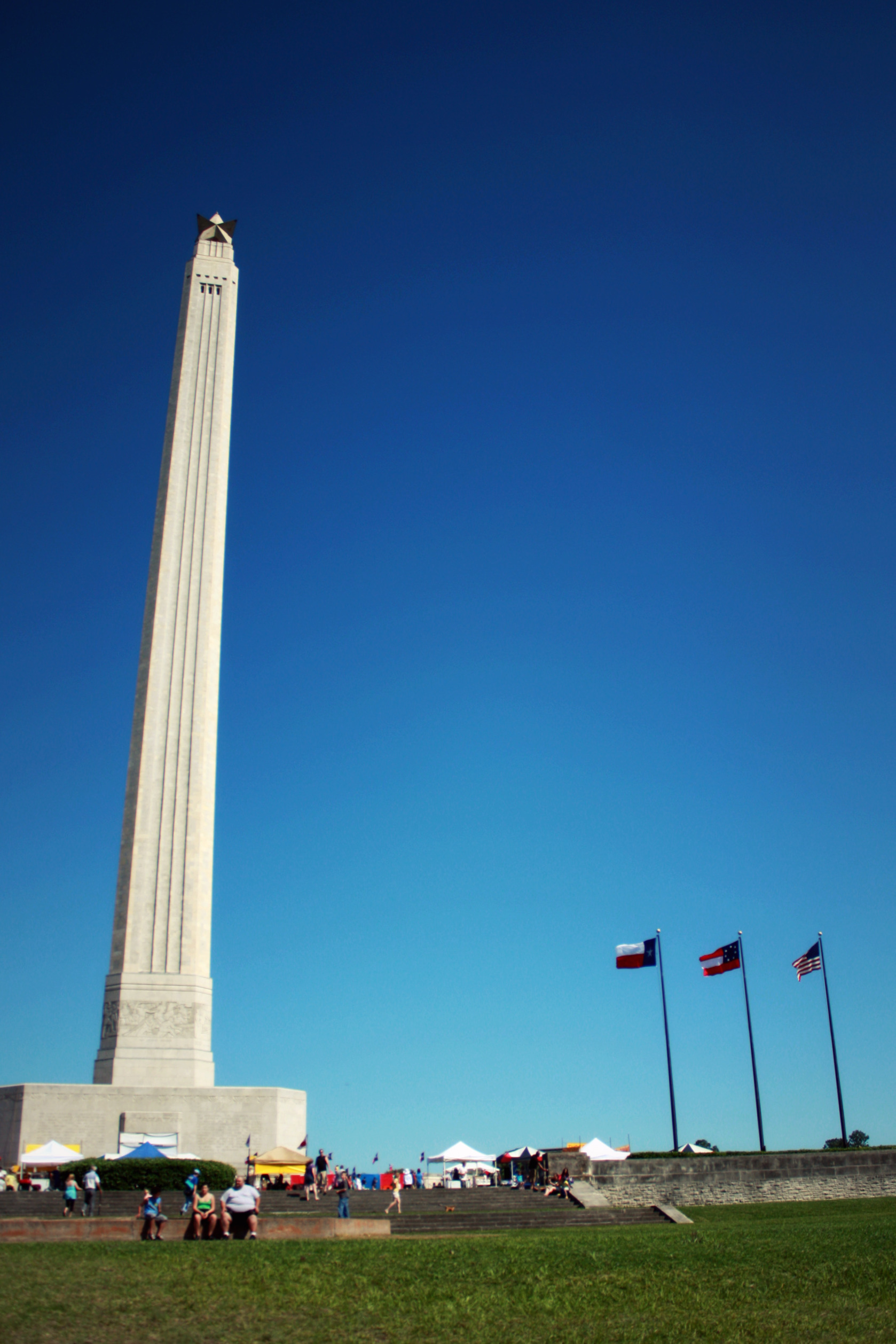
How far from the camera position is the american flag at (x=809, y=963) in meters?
37.5

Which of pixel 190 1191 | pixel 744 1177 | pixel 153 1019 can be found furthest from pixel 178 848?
pixel 744 1177

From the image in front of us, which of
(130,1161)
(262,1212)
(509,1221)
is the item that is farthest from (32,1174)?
(509,1221)

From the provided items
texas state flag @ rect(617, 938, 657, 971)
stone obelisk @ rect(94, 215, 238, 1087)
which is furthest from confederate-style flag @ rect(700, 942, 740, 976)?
stone obelisk @ rect(94, 215, 238, 1087)

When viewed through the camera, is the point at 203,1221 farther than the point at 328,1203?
No

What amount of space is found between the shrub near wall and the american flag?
1955cm

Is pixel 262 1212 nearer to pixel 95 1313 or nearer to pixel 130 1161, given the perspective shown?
pixel 130 1161

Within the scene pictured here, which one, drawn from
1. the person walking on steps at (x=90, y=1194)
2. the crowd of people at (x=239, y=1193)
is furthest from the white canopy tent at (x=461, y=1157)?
the person walking on steps at (x=90, y=1194)

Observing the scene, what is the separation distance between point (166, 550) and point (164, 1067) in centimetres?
1969

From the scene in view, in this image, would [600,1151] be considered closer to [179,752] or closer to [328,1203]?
[328,1203]

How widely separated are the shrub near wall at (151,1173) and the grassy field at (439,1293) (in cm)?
1320

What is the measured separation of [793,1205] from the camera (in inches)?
1137

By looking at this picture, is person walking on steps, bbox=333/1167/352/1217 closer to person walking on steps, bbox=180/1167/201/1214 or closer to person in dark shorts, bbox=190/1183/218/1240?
person walking on steps, bbox=180/1167/201/1214

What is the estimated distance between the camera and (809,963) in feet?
124

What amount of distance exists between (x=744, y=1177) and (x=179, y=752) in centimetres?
2454
